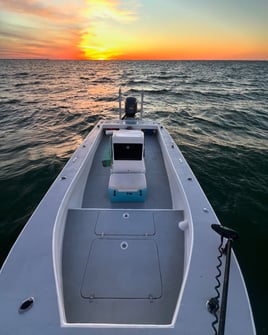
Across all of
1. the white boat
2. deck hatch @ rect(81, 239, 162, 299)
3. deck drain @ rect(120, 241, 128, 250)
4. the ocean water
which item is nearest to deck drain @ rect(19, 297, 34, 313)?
the white boat

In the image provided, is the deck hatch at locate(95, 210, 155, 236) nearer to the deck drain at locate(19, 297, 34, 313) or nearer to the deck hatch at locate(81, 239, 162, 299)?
the deck hatch at locate(81, 239, 162, 299)

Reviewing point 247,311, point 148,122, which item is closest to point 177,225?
point 247,311

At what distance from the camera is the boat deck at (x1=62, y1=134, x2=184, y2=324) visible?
254 centimetres

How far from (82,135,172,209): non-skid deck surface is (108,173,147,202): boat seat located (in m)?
0.15

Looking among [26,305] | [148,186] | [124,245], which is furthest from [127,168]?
[26,305]

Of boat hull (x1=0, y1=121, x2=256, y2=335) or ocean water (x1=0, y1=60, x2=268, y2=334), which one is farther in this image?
ocean water (x1=0, y1=60, x2=268, y2=334)

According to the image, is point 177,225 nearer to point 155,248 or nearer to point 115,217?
point 155,248

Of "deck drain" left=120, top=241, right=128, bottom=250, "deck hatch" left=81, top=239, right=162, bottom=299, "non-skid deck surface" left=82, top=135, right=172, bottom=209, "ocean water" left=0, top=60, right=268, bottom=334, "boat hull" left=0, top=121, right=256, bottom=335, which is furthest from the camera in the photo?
"ocean water" left=0, top=60, right=268, bottom=334

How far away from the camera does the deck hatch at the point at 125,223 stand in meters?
Result: 3.65

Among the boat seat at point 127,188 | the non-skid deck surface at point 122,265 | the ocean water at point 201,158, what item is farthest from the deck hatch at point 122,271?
the ocean water at point 201,158

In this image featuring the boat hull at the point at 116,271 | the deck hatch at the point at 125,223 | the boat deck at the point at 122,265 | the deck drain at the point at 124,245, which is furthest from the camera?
the deck hatch at the point at 125,223

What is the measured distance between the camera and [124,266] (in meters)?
3.08

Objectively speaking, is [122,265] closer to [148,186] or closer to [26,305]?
[26,305]

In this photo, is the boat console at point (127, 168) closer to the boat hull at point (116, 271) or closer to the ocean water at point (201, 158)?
the boat hull at point (116, 271)
